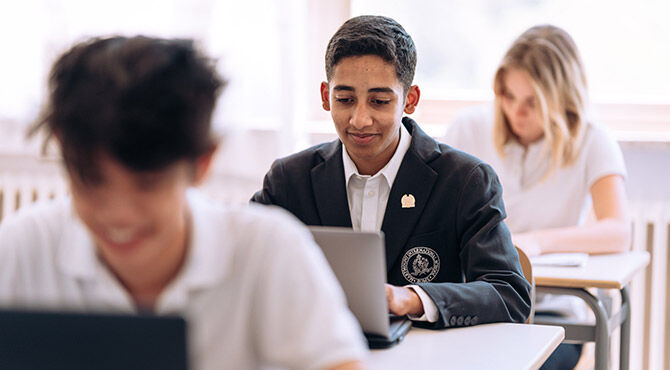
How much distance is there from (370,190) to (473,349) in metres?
0.52

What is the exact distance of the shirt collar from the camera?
194cm

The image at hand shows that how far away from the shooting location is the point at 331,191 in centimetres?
194

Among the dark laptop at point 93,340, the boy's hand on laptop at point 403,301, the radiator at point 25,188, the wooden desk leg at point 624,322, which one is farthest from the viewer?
the radiator at point 25,188

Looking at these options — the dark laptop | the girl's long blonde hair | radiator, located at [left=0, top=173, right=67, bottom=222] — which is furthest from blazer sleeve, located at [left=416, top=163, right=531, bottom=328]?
radiator, located at [left=0, top=173, right=67, bottom=222]

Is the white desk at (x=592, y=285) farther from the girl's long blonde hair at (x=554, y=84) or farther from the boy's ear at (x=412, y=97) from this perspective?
the boy's ear at (x=412, y=97)

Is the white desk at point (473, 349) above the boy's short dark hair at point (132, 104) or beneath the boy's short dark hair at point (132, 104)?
beneath

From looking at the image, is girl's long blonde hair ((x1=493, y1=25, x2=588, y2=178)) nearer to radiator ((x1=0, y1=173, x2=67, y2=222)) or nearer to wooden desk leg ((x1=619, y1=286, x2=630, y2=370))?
wooden desk leg ((x1=619, y1=286, x2=630, y2=370))

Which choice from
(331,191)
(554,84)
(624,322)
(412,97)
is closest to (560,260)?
(624,322)

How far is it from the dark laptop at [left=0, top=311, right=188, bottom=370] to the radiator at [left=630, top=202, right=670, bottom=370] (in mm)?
3031

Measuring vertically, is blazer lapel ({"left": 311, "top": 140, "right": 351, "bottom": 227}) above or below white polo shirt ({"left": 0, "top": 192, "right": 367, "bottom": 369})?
below

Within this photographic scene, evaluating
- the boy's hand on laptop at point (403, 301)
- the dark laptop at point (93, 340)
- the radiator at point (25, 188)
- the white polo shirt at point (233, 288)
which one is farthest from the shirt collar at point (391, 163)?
the radiator at point (25, 188)

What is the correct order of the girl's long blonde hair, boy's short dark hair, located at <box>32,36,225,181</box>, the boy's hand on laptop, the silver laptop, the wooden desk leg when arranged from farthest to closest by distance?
1. the girl's long blonde hair
2. the wooden desk leg
3. the boy's hand on laptop
4. the silver laptop
5. boy's short dark hair, located at <box>32,36,225,181</box>

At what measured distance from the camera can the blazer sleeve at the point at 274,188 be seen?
2.01 meters

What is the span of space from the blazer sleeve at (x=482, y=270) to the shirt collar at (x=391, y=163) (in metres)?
0.17
